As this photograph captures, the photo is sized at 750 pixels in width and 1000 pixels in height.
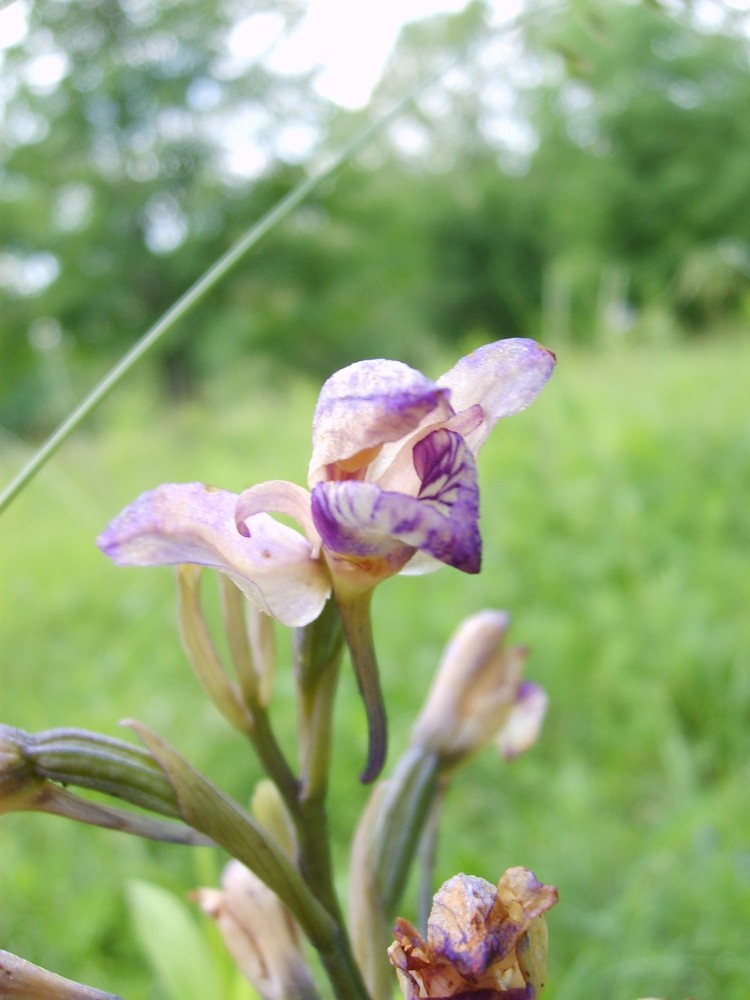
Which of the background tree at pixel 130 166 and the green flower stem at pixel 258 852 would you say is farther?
the background tree at pixel 130 166

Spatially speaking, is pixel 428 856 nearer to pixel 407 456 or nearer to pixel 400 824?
pixel 400 824

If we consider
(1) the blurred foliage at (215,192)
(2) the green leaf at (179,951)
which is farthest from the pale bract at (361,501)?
(1) the blurred foliage at (215,192)

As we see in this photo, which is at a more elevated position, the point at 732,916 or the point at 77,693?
the point at 77,693

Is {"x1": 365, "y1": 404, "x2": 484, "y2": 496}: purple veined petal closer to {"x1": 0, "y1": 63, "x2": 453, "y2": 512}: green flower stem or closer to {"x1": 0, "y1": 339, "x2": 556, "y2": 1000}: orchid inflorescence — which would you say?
{"x1": 0, "y1": 339, "x2": 556, "y2": 1000}: orchid inflorescence

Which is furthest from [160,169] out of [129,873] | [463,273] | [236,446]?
[129,873]

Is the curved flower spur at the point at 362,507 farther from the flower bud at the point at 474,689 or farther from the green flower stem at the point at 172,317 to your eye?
the flower bud at the point at 474,689

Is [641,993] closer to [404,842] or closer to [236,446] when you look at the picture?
[404,842]

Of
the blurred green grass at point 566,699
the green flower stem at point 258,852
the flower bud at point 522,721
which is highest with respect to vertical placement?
the blurred green grass at point 566,699

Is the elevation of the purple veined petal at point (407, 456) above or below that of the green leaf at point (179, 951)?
above
